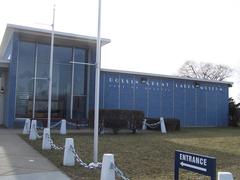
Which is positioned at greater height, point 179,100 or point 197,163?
point 179,100

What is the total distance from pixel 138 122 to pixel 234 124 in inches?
575

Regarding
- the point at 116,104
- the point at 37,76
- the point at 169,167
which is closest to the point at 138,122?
the point at 116,104

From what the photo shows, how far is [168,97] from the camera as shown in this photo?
101 feet

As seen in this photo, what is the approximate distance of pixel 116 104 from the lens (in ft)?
93.8

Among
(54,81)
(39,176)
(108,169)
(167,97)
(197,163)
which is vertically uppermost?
(54,81)

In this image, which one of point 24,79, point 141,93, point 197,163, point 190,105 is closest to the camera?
point 197,163

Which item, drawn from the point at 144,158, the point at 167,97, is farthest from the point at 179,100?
the point at 144,158

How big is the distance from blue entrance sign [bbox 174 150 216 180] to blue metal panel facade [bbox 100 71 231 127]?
21585mm

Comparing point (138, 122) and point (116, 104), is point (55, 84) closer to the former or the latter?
point (116, 104)

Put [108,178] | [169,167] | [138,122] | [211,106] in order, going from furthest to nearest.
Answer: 1. [211,106]
2. [138,122]
3. [169,167]
4. [108,178]

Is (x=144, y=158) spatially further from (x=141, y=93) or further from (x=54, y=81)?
(x=141, y=93)

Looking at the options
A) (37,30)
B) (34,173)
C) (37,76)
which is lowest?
(34,173)

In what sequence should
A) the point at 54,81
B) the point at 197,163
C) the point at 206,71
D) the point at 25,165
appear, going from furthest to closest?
1. the point at 206,71
2. the point at 54,81
3. the point at 25,165
4. the point at 197,163

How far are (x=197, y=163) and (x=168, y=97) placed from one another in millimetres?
24752
